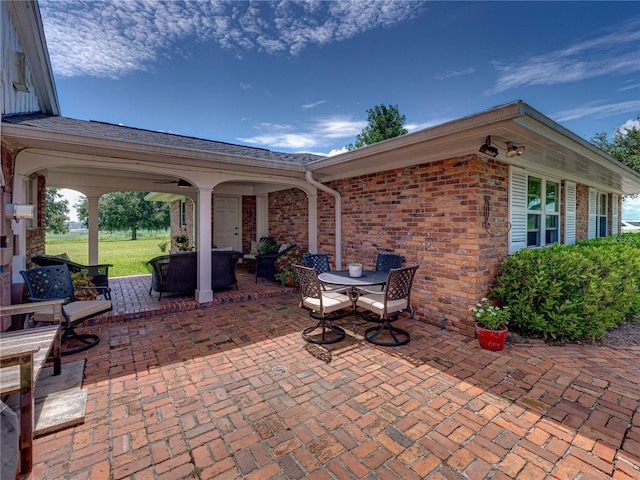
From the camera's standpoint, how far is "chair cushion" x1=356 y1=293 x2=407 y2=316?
3686 millimetres

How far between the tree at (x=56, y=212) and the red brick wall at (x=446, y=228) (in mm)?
33450

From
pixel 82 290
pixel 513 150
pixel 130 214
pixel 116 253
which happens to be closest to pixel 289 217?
pixel 82 290

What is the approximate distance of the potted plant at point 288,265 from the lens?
664 centimetres

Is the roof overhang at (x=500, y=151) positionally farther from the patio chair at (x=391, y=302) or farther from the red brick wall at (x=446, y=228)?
the patio chair at (x=391, y=302)

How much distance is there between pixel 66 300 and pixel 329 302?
10.9 ft

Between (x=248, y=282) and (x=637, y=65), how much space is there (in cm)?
1073

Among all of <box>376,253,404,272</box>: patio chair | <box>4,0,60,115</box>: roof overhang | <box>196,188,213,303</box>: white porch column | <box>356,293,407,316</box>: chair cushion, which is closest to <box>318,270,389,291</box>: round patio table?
<box>356,293,407,316</box>: chair cushion

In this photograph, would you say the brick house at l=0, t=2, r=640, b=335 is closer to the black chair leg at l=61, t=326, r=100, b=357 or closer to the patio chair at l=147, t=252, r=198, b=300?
the patio chair at l=147, t=252, r=198, b=300

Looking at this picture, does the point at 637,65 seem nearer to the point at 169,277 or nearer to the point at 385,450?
the point at 385,450

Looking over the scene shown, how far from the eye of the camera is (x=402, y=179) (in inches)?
197

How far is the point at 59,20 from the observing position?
15.7ft

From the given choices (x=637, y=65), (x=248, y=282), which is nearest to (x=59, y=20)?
(x=248, y=282)

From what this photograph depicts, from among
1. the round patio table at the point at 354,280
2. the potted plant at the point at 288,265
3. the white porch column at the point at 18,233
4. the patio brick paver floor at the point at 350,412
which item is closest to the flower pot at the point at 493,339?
the patio brick paver floor at the point at 350,412

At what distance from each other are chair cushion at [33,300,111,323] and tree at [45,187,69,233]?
31312mm
